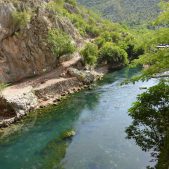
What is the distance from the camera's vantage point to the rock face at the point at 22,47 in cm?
7444

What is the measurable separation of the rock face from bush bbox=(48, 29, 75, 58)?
3.96ft

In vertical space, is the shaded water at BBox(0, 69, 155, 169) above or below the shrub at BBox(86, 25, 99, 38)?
above

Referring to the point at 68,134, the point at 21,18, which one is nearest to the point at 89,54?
the point at 21,18

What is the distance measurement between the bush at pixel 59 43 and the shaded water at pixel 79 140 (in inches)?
875

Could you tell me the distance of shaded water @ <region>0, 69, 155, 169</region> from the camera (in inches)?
1314

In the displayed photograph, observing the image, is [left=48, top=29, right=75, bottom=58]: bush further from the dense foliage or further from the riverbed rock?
the dense foliage

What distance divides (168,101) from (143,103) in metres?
1.85

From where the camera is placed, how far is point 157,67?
19531 mm

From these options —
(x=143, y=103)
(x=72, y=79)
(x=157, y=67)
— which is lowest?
(x=72, y=79)

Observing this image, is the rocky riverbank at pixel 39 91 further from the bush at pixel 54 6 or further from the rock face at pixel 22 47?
the bush at pixel 54 6

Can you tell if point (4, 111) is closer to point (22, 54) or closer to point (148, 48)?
point (22, 54)

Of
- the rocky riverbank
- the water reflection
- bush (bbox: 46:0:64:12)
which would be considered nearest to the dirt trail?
the rocky riverbank

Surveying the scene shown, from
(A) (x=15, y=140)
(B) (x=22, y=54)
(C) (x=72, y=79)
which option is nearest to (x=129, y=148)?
(A) (x=15, y=140)

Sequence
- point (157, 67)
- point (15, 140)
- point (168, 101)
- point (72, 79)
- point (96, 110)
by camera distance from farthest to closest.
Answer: point (72, 79), point (96, 110), point (15, 140), point (168, 101), point (157, 67)
